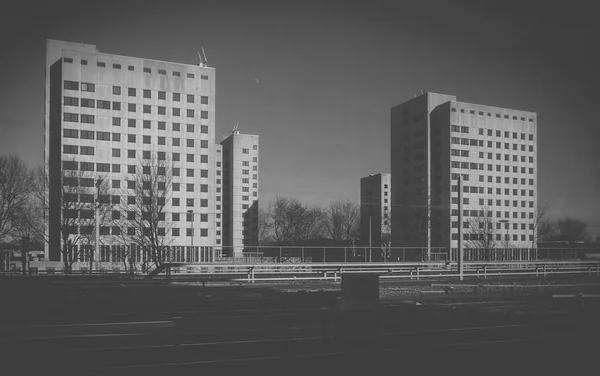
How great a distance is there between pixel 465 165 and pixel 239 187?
214 ft

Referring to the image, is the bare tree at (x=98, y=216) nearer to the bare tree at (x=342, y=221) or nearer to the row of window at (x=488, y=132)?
the bare tree at (x=342, y=221)

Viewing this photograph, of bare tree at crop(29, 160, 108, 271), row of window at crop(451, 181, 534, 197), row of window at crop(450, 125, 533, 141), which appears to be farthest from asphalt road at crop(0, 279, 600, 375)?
row of window at crop(450, 125, 533, 141)

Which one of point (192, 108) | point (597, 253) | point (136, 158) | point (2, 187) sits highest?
point (192, 108)

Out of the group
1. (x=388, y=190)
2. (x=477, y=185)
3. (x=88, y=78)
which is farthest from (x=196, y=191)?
(x=388, y=190)

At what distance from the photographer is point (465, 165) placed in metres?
117

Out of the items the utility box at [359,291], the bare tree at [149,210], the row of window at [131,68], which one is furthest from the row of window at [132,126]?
the utility box at [359,291]

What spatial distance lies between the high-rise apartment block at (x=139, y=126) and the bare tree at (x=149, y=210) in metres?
3.49

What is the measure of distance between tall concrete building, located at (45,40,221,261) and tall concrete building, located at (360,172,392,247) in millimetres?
41913

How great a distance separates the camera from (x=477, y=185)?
389ft

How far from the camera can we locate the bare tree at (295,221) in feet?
352

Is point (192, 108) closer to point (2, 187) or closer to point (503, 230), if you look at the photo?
point (2, 187)

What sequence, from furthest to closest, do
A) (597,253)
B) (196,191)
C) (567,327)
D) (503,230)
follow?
1. (503,230)
2. (196,191)
3. (597,253)
4. (567,327)

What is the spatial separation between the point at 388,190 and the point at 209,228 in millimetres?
98567

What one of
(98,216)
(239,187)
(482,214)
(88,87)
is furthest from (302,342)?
(239,187)
